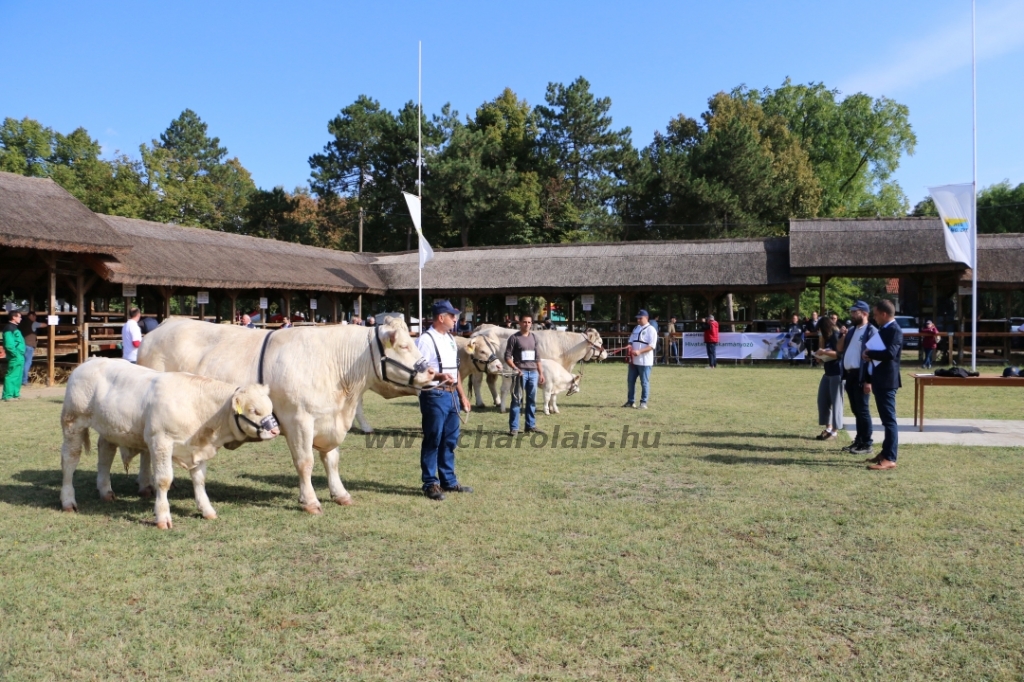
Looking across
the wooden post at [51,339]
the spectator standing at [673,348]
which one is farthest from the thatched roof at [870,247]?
the wooden post at [51,339]

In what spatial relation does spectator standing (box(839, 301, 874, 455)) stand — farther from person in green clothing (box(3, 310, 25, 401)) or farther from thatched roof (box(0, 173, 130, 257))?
thatched roof (box(0, 173, 130, 257))

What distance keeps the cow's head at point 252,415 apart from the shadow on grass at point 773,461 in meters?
5.49

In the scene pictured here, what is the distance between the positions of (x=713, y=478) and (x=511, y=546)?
3342 mm

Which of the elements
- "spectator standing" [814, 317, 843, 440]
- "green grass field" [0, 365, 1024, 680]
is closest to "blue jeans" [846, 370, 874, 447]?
"green grass field" [0, 365, 1024, 680]

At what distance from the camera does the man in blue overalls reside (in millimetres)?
7184

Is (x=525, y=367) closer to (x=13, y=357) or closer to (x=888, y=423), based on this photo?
(x=888, y=423)

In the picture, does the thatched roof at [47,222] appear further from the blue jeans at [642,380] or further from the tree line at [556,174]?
the tree line at [556,174]

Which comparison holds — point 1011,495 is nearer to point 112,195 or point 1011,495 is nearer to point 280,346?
point 280,346

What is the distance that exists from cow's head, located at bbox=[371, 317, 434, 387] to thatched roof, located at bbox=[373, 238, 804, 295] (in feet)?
80.3

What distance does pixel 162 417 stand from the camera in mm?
6191

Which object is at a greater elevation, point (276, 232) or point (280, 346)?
point (276, 232)

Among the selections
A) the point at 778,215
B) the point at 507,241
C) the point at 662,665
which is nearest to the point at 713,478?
the point at 662,665

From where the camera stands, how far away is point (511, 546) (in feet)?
18.9

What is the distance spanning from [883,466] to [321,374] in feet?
21.4
